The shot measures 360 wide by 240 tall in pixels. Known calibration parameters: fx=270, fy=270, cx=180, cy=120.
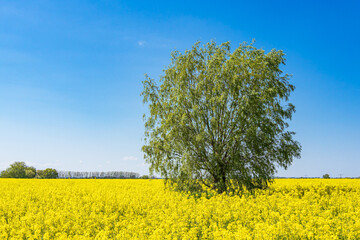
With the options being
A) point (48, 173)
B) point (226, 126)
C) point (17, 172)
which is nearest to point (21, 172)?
point (17, 172)

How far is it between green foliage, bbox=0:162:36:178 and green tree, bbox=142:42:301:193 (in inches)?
3362

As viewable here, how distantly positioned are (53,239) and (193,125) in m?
13.4

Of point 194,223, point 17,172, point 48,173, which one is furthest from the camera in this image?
point 48,173

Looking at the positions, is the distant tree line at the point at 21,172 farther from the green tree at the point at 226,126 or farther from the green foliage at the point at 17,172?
the green tree at the point at 226,126

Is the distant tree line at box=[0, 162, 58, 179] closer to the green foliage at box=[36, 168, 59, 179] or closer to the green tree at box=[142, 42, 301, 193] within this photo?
the green foliage at box=[36, 168, 59, 179]

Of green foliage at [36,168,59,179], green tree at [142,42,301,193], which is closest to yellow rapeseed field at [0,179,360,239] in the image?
green tree at [142,42,301,193]

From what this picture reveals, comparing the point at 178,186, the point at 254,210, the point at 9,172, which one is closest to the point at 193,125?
the point at 178,186

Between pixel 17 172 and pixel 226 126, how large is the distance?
299 feet

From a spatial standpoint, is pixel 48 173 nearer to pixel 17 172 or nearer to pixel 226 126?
pixel 17 172

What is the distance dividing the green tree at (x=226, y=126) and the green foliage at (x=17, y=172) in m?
85.4

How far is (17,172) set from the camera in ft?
293

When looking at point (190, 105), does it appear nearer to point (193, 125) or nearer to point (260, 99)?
point (193, 125)

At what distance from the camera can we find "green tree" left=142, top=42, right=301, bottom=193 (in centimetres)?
1936

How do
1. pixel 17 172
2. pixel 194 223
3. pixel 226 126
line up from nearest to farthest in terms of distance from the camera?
1. pixel 194 223
2. pixel 226 126
3. pixel 17 172
